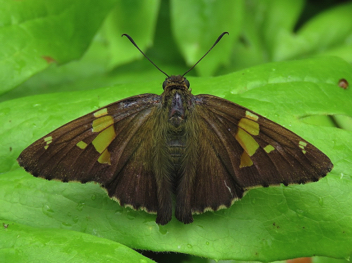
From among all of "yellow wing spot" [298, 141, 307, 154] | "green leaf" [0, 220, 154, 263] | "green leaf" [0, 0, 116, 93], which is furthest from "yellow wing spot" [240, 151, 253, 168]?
"green leaf" [0, 0, 116, 93]

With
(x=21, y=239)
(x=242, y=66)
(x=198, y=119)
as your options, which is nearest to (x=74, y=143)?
(x=21, y=239)

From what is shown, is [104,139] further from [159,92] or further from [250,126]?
[250,126]

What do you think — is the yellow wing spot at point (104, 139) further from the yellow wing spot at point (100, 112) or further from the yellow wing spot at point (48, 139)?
the yellow wing spot at point (48, 139)

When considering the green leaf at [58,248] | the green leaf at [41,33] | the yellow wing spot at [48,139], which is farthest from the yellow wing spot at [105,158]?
the green leaf at [41,33]

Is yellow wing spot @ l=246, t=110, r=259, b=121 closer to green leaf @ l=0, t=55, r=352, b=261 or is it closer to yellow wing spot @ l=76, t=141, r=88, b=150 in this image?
green leaf @ l=0, t=55, r=352, b=261

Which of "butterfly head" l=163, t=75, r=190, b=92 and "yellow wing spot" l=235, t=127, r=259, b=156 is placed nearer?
"yellow wing spot" l=235, t=127, r=259, b=156

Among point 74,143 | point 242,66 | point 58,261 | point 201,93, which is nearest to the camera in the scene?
point 58,261

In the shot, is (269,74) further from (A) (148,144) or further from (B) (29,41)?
(B) (29,41)
